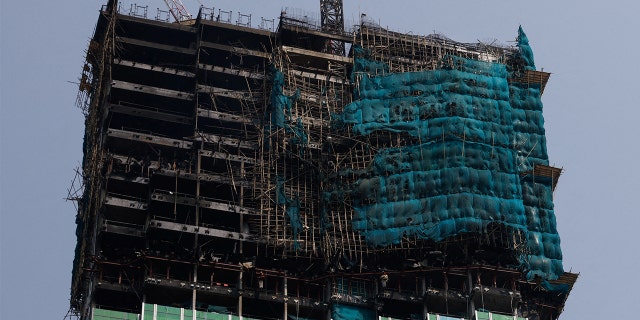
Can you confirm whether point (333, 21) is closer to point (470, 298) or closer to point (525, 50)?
point (525, 50)

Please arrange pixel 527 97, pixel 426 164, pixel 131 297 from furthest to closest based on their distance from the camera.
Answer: pixel 527 97
pixel 426 164
pixel 131 297


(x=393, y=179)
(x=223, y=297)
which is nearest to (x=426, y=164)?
(x=393, y=179)

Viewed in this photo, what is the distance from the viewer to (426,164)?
142375mm

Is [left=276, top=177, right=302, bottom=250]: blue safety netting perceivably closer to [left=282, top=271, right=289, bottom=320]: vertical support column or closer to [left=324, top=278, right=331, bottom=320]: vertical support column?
[left=282, top=271, right=289, bottom=320]: vertical support column

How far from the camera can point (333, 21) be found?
166500 mm

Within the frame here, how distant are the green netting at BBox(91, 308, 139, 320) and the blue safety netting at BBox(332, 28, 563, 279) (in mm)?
24363

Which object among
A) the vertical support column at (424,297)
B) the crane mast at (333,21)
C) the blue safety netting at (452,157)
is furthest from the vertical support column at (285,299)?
the crane mast at (333,21)

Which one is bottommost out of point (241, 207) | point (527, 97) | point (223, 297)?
point (223, 297)

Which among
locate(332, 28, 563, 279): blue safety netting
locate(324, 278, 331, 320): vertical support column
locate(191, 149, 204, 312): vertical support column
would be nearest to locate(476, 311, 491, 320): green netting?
locate(332, 28, 563, 279): blue safety netting

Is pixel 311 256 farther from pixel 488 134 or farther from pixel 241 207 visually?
pixel 488 134

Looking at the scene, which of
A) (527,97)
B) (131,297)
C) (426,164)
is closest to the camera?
(131,297)

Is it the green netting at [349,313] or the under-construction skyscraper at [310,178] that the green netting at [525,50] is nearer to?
the under-construction skyscraper at [310,178]

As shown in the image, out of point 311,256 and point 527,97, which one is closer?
point 311,256

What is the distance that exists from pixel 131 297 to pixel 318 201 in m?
21.7
